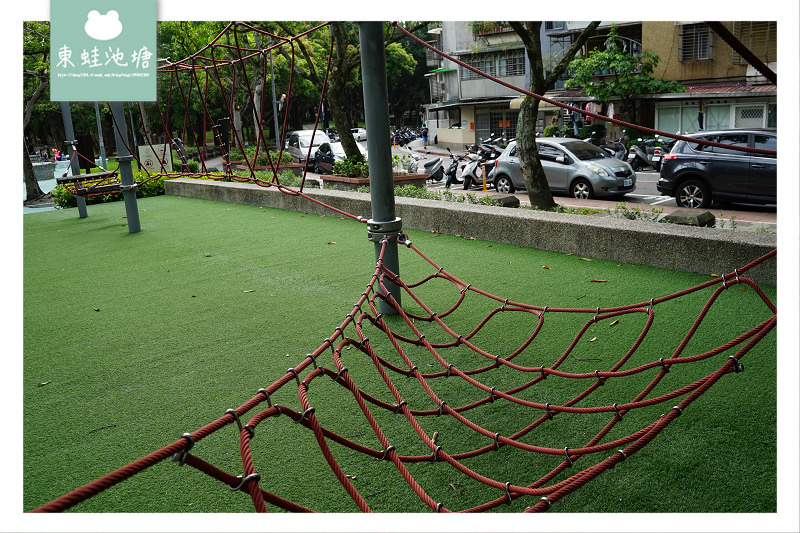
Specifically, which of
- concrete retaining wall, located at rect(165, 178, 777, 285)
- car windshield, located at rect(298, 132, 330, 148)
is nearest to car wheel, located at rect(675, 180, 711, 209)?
concrete retaining wall, located at rect(165, 178, 777, 285)

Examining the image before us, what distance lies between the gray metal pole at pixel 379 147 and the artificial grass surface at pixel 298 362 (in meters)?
0.60

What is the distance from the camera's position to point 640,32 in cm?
2273

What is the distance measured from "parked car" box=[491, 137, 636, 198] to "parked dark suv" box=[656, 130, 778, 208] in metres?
1.60

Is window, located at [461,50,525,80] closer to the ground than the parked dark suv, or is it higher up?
higher up

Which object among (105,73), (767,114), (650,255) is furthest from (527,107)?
(767,114)

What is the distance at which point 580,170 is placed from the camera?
1220cm

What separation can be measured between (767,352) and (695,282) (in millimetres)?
1294

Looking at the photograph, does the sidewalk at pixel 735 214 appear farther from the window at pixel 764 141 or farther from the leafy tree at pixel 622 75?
the leafy tree at pixel 622 75

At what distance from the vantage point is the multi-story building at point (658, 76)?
63.9 ft

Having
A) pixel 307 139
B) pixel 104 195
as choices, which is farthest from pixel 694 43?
pixel 104 195

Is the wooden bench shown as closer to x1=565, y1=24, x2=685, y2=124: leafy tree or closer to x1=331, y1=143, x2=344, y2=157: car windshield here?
x1=331, y1=143, x2=344, y2=157: car windshield

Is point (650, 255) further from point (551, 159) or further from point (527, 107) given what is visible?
point (551, 159)

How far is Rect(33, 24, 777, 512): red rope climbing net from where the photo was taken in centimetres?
183

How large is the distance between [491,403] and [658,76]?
21.6 m
